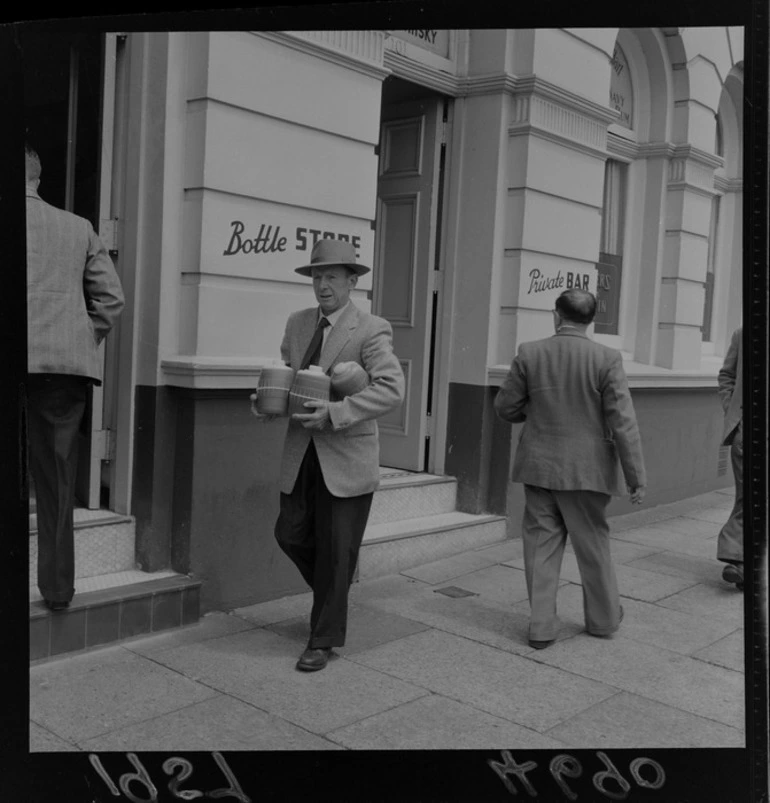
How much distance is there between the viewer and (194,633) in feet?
13.1

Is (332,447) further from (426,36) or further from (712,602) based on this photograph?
(426,36)

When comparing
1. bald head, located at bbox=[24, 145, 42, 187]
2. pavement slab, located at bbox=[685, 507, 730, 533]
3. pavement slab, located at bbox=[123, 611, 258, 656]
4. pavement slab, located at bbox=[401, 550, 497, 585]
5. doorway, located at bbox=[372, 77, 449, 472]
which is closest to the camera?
bald head, located at bbox=[24, 145, 42, 187]

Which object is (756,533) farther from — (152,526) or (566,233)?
(152,526)

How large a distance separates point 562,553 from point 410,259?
5.12 feet

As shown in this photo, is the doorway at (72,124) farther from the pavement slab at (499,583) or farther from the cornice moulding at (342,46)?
the pavement slab at (499,583)

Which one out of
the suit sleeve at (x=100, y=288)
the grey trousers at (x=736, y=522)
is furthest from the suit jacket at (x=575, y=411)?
the suit sleeve at (x=100, y=288)

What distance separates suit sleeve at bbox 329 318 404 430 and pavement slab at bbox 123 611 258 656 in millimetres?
1042

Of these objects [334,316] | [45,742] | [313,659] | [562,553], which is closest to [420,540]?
[562,553]

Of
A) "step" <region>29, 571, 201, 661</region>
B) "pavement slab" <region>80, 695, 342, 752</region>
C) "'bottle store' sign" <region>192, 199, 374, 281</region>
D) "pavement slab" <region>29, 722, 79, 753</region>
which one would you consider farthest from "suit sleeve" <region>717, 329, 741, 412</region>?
"pavement slab" <region>29, 722, 79, 753</region>

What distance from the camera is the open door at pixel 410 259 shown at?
4438 mm

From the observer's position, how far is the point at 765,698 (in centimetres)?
344

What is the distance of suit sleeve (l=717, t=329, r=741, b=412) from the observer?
347 centimetres

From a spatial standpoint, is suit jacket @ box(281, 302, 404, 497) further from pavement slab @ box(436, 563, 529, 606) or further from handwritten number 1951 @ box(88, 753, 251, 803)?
handwritten number 1951 @ box(88, 753, 251, 803)

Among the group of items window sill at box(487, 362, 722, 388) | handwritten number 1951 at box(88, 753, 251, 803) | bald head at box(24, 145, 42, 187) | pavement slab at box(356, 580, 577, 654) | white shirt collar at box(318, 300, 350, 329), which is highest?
bald head at box(24, 145, 42, 187)
